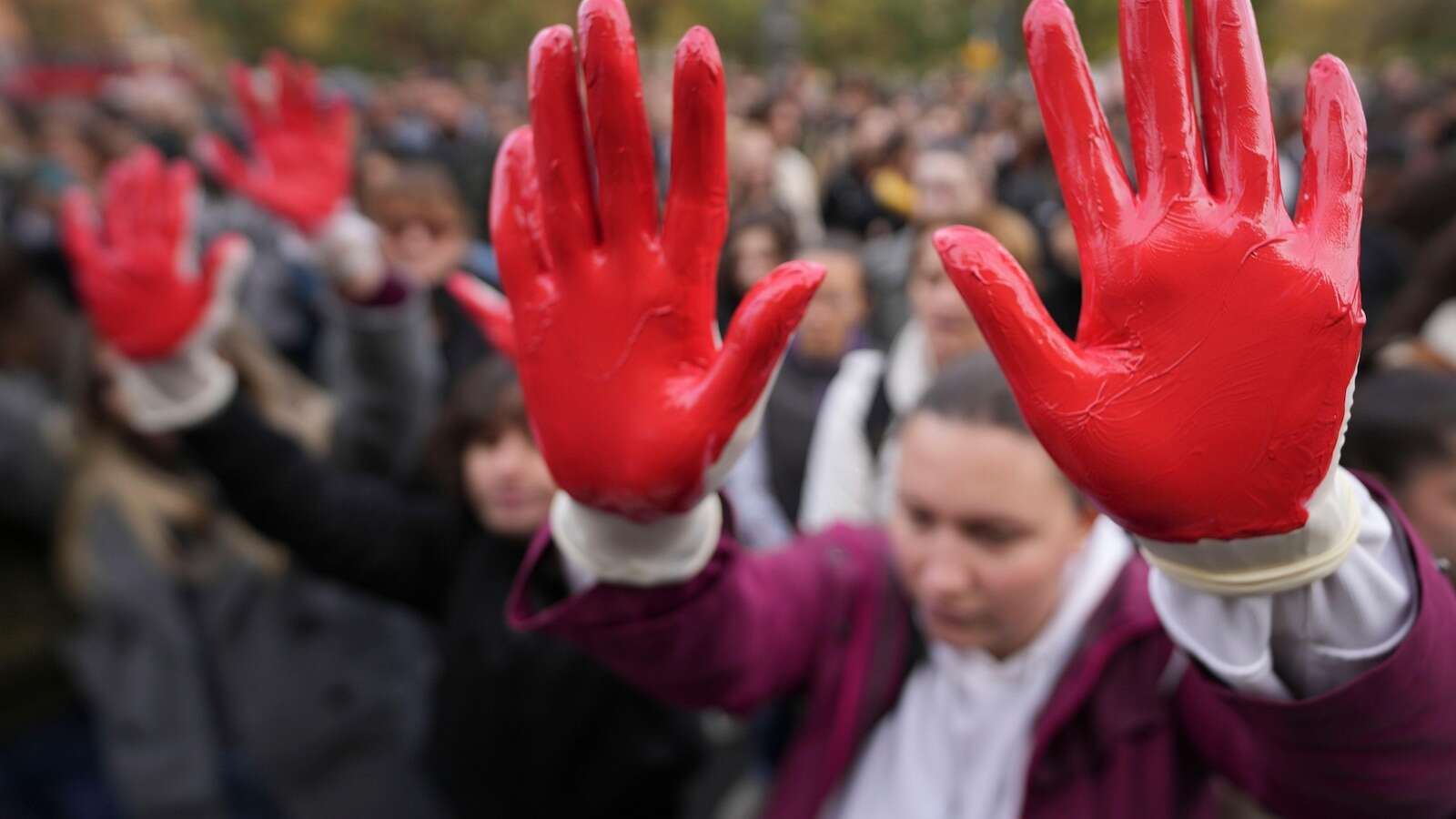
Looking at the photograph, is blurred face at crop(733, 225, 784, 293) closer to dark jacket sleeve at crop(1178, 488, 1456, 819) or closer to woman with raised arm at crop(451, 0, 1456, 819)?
woman with raised arm at crop(451, 0, 1456, 819)

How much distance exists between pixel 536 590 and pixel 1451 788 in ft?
2.90

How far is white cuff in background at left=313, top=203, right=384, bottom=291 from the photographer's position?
242cm

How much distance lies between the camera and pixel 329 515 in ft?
6.34

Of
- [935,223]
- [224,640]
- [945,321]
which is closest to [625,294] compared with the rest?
[945,321]

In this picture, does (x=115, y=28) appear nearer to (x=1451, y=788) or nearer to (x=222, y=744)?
(x=222, y=744)

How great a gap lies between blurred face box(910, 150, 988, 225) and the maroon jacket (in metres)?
2.10

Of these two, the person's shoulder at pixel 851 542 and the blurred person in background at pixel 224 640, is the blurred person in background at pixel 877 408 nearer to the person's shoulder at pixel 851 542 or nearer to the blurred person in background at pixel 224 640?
the person's shoulder at pixel 851 542

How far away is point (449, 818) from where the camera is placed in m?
2.23

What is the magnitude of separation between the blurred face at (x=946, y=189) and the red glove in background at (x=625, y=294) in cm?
244

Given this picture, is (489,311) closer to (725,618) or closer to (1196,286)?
(725,618)

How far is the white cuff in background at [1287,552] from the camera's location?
31.4 inches

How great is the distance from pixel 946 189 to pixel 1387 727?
9.11ft

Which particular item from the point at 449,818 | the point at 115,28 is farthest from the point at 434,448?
the point at 115,28

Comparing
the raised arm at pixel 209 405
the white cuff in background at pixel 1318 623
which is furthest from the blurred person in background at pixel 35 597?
the white cuff in background at pixel 1318 623
